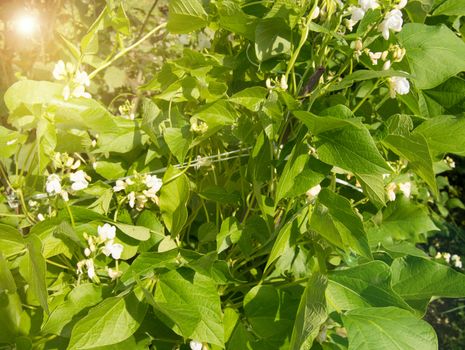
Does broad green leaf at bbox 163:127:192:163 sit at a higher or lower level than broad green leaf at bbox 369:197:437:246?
higher

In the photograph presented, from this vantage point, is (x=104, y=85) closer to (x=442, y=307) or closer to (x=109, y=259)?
(x=109, y=259)

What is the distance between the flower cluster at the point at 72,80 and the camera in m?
0.87

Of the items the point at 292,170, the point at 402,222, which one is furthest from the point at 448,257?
the point at 292,170

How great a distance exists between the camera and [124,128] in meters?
1.01

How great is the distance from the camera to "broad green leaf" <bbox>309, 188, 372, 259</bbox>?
0.78 m

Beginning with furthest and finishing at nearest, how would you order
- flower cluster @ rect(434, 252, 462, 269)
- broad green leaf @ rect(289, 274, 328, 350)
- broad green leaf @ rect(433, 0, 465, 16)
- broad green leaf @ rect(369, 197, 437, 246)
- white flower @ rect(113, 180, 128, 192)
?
flower cluster @ rect(434, 252, 462, 269)
broad green leaf @ rect(369, 197, 437, 246)
broad green leaf @ rect(433, 0, 465, 16)
white flower @ rect(113, 180, 128, 192)
broad green leaf @ rect(289, 274, 328, 350)

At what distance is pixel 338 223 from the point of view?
0.82m

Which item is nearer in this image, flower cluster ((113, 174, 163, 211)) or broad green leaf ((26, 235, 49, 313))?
broad green leaf ((26, 235, 49, 313))

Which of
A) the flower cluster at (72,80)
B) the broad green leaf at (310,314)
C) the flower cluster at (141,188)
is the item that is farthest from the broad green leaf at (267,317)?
the flower cluster at (72,80)

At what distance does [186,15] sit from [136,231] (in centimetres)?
40

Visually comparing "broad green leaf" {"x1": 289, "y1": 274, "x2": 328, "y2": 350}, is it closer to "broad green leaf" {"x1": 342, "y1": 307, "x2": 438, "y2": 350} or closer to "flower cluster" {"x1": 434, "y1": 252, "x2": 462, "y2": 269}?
"broad green leaf" {"x1": 342, "y1": 307, "x2": 438, "y2": 350}

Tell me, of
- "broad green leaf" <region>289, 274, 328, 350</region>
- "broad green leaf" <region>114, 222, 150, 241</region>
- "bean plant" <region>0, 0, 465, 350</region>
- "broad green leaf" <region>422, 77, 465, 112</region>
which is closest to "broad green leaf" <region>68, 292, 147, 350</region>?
"bean plant" <region>0, 0, 465, 350</region>

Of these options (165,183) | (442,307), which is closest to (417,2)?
(165,183)

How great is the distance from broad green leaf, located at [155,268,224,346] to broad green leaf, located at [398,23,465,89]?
53 centimetres
